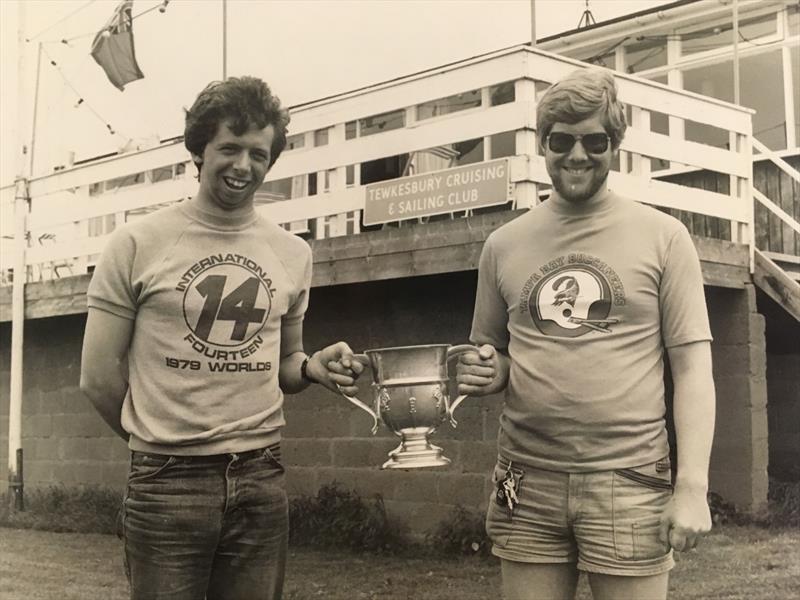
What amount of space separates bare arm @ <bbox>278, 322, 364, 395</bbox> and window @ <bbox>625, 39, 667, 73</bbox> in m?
8.65

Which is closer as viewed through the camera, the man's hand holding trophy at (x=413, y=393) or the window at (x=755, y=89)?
the man's hand holding trophy at (x=413, y=393)

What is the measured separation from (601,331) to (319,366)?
737mm

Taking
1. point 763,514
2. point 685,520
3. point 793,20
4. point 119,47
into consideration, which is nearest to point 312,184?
point 119,47

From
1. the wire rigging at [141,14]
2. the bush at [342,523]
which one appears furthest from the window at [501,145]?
A: the bush at [342,523]

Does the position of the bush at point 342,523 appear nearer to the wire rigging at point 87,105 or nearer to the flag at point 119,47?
the wire rigging at point 87,105

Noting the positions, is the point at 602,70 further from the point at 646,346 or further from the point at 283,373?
the point at 283,373

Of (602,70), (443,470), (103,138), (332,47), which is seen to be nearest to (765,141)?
(332,47)

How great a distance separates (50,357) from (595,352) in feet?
26.1

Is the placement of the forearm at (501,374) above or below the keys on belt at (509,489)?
above

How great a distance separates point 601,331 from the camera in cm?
218

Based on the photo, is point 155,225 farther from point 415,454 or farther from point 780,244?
point 780,244

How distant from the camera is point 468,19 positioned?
340 inches

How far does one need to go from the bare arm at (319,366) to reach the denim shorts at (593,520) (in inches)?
19.6

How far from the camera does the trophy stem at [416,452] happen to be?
242 centimetres
